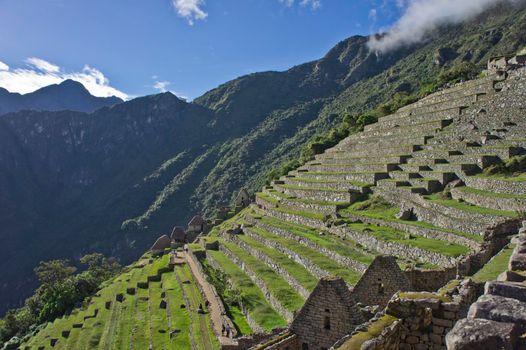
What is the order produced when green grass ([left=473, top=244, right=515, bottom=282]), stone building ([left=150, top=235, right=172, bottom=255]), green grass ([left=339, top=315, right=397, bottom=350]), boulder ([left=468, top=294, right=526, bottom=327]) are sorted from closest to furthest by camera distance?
boulder ([left=468, top=294, right=526, bottom=327]), green grass ([left=339, top=315, right=397, bottom=350]), green grass ([left=473, top=244, right=515, bottom=282]), stone building ([left=150, top=235, right=172, bottom=255])

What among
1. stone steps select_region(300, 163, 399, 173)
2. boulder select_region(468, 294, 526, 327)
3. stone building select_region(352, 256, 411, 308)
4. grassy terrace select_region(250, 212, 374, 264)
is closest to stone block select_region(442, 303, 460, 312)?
boulder select_region(468, 294, 526, 327)

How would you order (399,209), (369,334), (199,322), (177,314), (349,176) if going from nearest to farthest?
1. (369,334)
2. (199,322)
3. (399,209)
4. (177,314)
5. (349,176)

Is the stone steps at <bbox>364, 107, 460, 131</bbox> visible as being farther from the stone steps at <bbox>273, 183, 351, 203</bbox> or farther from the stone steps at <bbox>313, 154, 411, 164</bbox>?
the stone steps at <bbox>273, 183, 351, 203</bbox>

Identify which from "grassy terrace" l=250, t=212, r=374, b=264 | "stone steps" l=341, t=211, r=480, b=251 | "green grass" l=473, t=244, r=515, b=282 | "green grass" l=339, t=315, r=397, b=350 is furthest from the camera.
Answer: "grassy terrace" l=250, t=212, r=374, b=264

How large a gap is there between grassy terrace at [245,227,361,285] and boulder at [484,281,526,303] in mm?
10663

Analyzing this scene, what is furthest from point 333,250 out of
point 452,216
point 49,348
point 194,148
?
point 194,148

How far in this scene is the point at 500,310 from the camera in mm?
3301

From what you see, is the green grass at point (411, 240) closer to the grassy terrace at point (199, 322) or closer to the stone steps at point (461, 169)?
the stone steps at point (461, 169)

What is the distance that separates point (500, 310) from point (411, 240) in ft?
46.6

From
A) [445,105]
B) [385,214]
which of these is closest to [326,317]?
[385,214]

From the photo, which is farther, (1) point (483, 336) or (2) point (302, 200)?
(2) point (302, 200)

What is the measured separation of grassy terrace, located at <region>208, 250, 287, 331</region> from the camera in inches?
601

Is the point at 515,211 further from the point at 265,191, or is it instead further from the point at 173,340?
the point at 265,191

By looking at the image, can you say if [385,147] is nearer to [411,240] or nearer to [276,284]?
[411,240]
